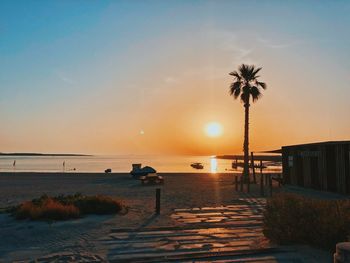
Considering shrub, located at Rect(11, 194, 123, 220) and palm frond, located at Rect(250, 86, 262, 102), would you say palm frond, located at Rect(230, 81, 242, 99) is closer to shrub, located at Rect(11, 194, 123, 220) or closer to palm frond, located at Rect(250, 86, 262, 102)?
palm frond, located at Rect(250, 86, 262, 102)

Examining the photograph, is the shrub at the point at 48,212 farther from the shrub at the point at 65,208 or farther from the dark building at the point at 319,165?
the dark building at the point at 319,165

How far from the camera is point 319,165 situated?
21.4m

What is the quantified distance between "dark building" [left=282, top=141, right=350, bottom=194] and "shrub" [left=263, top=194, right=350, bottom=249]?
11.3 m

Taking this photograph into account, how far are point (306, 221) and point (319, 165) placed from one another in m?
14.0

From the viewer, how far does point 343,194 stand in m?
19.0

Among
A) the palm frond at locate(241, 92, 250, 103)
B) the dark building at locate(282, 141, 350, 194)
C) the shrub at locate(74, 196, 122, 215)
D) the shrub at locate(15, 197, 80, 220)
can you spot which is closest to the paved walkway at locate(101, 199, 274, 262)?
the shrub at locate(74, 196, 122, 215)

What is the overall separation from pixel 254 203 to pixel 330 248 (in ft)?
29.2

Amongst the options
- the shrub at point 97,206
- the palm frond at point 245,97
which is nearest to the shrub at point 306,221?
the shrub at point 97,206

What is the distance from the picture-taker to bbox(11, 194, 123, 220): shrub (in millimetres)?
12016

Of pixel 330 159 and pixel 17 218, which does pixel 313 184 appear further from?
pixel 17 218

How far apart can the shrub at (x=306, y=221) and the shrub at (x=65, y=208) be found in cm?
632

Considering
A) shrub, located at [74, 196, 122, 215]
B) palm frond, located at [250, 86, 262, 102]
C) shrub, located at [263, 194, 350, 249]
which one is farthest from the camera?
palm frond, located at [250, 86, 262, 102]

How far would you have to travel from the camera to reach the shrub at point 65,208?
12016mm

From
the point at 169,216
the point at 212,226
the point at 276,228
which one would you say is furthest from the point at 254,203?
the point at 276,228
